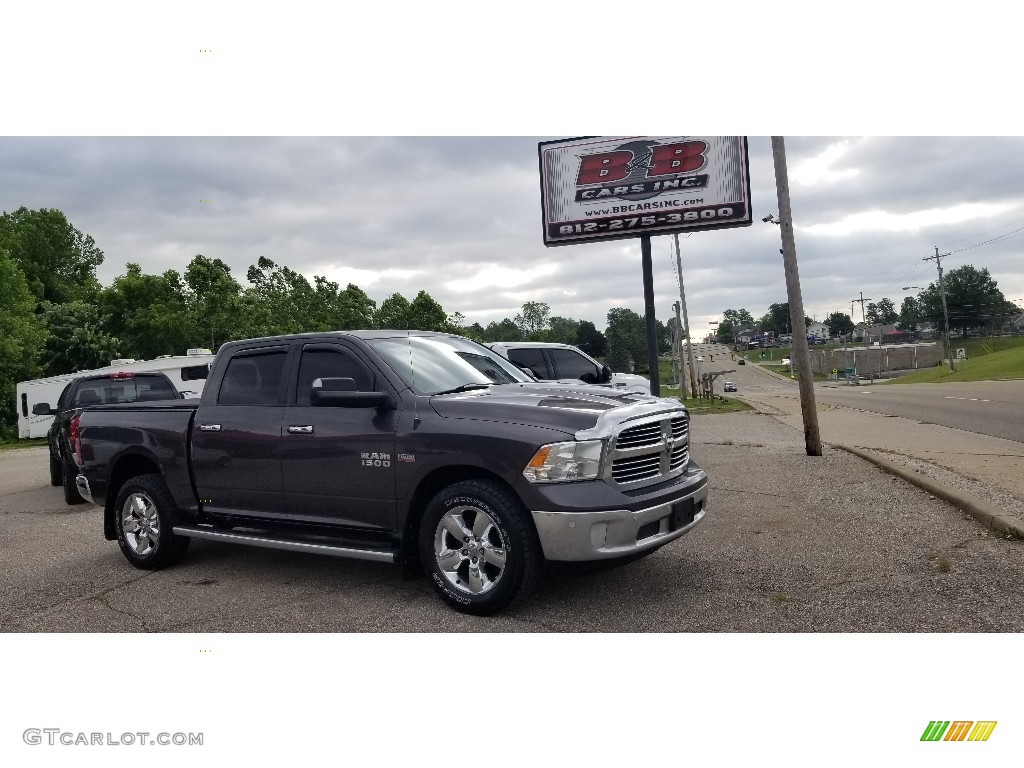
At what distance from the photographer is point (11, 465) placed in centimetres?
1825

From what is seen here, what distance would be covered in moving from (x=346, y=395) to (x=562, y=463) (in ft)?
4.83

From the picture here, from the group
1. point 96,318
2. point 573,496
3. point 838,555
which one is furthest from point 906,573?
point 96,318

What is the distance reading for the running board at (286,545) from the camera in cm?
513

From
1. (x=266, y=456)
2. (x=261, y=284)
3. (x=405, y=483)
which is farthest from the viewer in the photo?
(x=261, y=284)

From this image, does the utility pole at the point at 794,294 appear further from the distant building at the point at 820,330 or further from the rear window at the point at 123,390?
the distant building at the point at 820,330

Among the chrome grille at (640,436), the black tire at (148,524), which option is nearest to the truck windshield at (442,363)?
the chrome grille at (640,436)

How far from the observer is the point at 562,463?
4.67m

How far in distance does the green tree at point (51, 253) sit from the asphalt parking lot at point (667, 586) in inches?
1256

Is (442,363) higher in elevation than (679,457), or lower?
higher

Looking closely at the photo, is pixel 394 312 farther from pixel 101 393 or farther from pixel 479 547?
pixel 479 547

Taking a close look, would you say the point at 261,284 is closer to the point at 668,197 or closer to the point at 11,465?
the point at 11,465

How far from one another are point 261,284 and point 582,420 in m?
25.3

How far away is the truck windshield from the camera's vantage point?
18.4 feet

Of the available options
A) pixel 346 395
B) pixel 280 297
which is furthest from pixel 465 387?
pixel 280 297
